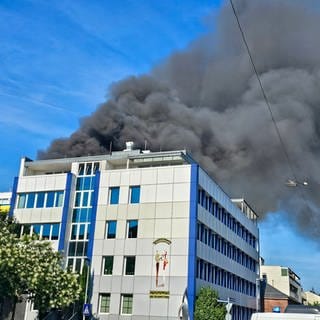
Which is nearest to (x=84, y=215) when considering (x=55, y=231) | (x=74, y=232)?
(x=74, y=232)

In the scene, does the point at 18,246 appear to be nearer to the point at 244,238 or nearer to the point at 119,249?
the point at 119,249

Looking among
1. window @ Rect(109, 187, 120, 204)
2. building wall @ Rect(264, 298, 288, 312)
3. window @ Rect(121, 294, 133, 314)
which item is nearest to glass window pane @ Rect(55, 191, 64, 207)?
window @ Rect(109, 187, 120, 204)

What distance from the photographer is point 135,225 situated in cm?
4472

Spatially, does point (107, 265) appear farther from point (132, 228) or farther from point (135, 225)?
point (135, 225)

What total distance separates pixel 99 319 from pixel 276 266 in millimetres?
81272

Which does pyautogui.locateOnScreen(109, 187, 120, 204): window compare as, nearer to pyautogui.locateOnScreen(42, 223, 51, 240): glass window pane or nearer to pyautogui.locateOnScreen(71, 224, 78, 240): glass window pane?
pyautogui.locateOnScreen(71, 224, 78, 240): glass window pane

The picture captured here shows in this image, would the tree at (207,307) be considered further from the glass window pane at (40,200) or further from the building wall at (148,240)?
the glass window pane at (40,200)

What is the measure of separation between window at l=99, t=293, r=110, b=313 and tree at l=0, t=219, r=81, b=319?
4.84 metres

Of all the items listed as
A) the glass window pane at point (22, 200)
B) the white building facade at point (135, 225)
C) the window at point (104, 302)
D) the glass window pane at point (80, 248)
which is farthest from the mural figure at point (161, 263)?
the glass window pane at point (22, 200)

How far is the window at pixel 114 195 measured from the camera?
46.7 metres

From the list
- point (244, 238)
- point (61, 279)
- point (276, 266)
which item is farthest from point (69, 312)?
point (276, 266)

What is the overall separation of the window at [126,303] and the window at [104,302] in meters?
1.47

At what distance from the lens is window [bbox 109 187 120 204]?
46688mm

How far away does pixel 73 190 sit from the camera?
49.8m
